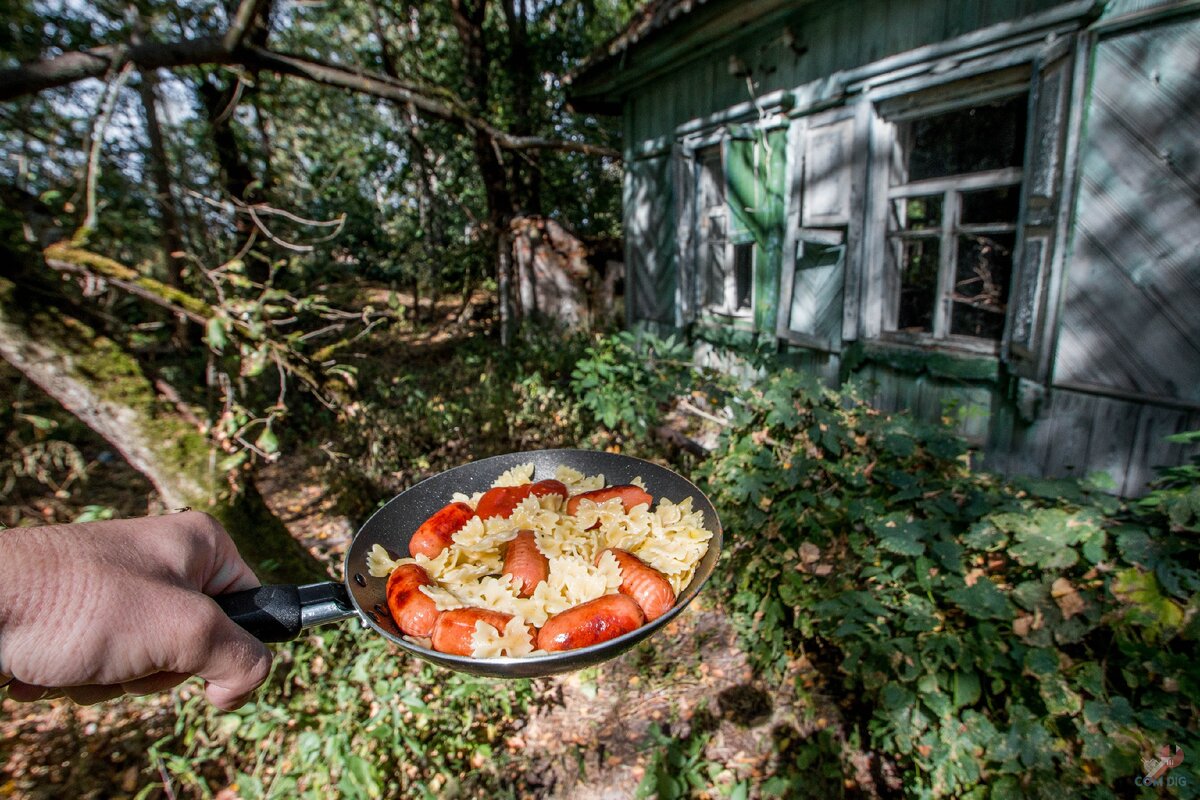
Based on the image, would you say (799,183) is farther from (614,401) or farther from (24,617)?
(24,617)

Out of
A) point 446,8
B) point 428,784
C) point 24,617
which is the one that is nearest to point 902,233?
point 428,784

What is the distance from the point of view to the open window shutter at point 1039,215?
119 inches

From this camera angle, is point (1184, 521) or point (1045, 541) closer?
point (1184, 521)

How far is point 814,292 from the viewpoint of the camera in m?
4.67

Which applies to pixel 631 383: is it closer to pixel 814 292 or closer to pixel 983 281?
pixel 814 292

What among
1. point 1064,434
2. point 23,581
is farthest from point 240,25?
point 1064,434

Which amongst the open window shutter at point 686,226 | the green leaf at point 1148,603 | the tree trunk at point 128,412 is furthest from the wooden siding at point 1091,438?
the tree trunk at point 128,412

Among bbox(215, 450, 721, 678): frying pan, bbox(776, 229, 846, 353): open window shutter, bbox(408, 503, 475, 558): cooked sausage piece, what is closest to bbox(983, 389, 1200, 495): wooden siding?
bbox(776, 229, 846, 353): open window shutter

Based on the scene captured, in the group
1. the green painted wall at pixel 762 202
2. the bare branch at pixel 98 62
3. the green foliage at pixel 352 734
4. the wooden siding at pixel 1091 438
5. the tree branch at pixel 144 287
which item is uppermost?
the bare branch at pixel 98 62

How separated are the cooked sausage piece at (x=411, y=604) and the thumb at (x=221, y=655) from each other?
25 cm

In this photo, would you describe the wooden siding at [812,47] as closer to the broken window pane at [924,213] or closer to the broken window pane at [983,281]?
the broken window pane at [983,281]

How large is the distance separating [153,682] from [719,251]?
555 centimetres

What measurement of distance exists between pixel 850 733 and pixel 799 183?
150 inches

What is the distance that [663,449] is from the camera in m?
4.80
